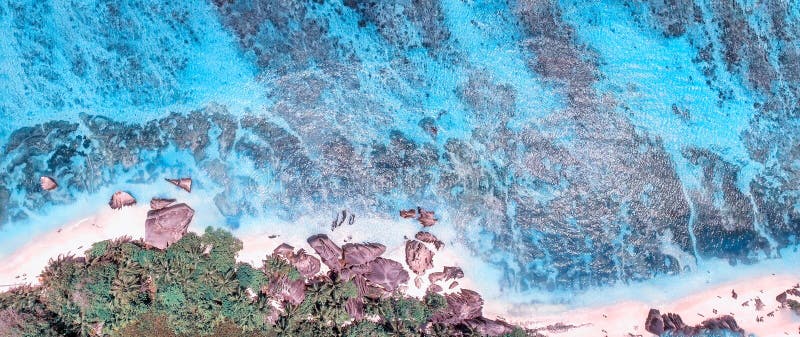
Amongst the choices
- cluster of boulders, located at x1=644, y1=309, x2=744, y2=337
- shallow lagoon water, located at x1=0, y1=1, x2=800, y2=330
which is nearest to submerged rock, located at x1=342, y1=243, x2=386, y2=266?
shallow lagoon water, located at x1=0, y1=1, x2=800, y2=330

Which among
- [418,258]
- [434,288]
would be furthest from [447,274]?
[418,258]

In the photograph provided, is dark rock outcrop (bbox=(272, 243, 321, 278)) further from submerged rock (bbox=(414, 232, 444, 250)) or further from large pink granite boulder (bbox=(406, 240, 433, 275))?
submerged rock (bbox=(414, 232, 444, 250))

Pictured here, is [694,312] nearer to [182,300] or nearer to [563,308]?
[563,308]

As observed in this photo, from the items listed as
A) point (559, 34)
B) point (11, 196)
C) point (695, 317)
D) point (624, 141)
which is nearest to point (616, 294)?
point (695, 317)

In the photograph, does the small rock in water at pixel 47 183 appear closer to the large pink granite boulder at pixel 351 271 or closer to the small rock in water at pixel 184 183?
the small rock in water at pixel 184 183

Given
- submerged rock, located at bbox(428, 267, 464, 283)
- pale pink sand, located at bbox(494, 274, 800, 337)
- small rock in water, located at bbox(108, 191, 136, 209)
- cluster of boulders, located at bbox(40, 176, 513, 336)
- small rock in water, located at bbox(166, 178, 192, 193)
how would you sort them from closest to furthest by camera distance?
cluster of boulders, located at bbox(40, 176, 513, 336)
small rock in water, located at bbox(108, 191, 136, 209)
small rock in water, located at bbox(166, 178, 192, 193)
submerged rock, located at bbox(428, 267, 464, 283)
pale pink sand, located at bbox(494, 274, 800, 337)

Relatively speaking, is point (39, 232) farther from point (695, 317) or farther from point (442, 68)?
point (695, 317)
